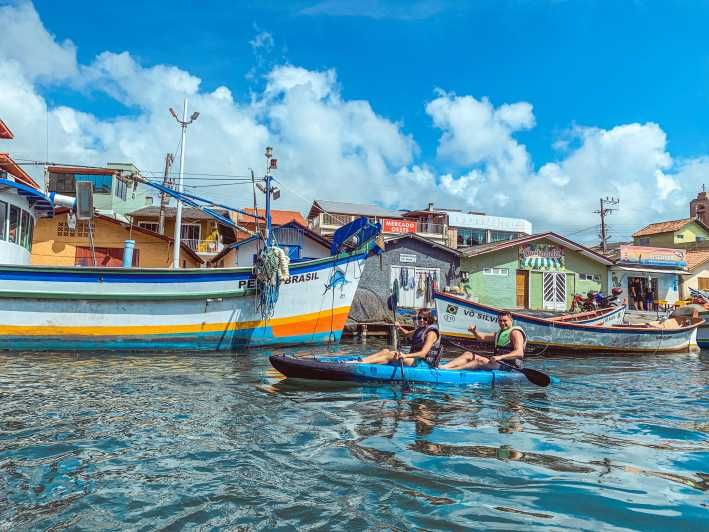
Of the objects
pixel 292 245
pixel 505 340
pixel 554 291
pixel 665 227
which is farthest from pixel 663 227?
pixel 505 340

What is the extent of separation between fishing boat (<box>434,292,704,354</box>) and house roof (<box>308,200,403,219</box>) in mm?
24587

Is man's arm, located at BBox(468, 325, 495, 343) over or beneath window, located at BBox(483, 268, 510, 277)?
beneath

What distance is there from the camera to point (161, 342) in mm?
14000

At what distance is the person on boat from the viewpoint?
9.45m

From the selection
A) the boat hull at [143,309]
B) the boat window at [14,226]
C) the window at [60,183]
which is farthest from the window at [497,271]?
the window at [60,183]

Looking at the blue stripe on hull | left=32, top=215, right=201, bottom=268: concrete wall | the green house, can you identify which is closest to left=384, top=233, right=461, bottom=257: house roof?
the green house

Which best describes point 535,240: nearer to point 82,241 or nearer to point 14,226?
point 82,241

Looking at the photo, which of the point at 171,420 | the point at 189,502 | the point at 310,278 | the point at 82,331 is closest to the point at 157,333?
the point at 82,331

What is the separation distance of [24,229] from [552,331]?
16.2 m

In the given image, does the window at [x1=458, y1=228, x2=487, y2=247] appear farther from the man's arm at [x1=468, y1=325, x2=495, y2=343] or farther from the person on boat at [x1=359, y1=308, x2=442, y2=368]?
the person on boat at [x1=359, y1=308, x2=442, y2=368]

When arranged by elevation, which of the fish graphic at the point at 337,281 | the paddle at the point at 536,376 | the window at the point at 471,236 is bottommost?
the paddle at the point at 536,376

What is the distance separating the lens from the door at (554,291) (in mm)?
31500

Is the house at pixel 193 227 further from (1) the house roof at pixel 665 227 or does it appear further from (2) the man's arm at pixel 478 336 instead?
(1) the house roof at pixel 665 227

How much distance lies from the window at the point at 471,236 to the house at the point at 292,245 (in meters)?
16.5
